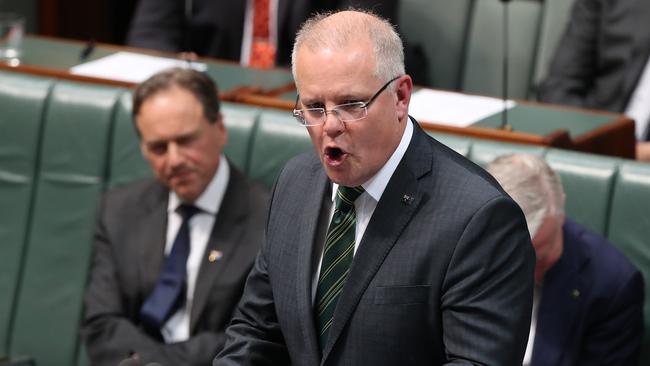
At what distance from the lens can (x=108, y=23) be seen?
17.5 feet

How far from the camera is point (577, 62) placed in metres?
3.52

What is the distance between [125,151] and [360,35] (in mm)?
1456

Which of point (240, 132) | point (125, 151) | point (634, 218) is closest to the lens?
point (634, 218)

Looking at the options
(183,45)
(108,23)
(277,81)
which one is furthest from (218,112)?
(108,23)

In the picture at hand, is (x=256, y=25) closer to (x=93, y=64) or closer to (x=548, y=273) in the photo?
(x=93, y=64)

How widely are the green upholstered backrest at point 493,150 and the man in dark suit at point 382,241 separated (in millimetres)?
849

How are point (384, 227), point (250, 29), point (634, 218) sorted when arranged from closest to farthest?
point (384, 227)
point (634, 218)
point (250, 29)

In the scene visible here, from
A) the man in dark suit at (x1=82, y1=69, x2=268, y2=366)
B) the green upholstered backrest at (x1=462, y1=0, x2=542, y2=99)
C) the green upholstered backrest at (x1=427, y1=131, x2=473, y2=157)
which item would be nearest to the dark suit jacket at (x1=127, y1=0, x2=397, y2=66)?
the green upholstered backrest at (x1=462, y1=0, x2=542, y2=99)

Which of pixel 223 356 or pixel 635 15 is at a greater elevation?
pixel 635 15

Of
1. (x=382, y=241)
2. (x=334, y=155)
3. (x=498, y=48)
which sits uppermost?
(x=334, y=155)

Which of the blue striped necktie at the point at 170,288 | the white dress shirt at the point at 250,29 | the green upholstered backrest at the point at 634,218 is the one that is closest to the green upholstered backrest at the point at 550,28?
the white dress shirt at the point at 250,29

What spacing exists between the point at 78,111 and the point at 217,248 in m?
0.58

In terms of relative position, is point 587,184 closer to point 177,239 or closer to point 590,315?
point 590,315

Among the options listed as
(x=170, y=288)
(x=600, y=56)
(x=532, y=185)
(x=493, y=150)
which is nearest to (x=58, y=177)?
(x=170, y=288)
